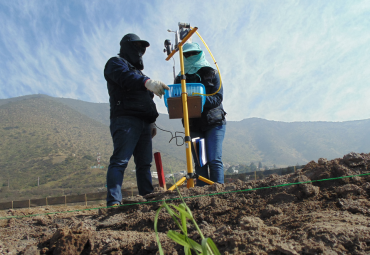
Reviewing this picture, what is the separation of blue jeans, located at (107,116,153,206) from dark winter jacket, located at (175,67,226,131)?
0.62 meters

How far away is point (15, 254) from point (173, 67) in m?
2.25

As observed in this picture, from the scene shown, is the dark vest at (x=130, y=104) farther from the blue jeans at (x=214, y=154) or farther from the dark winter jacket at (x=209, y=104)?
the blue jeans at (x=214, y=154)

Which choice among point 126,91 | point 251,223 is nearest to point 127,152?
point 126,91

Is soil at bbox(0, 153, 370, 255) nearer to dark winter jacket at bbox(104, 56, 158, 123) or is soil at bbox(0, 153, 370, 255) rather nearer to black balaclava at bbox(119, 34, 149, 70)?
dark winter jacket at bbox(104, 56, 158, 123)

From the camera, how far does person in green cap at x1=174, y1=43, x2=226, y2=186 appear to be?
272 centimetres

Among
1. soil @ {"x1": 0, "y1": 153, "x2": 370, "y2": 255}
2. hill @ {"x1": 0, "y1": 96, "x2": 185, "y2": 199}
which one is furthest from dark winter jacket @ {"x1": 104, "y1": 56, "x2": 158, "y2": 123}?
hill @ {"x1": 0, "y1": 96, "x2": 185, "y2": 199}

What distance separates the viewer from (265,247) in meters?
0.96

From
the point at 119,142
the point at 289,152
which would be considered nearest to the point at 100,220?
the point at 119,142

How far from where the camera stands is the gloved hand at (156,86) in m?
2.31

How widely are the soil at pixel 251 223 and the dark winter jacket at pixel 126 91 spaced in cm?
95

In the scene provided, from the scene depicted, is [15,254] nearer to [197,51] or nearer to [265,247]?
[265,247]

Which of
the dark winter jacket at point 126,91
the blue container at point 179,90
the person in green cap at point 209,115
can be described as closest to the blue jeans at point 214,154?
the person in green cap at point 209,115

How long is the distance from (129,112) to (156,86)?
0.40 metres

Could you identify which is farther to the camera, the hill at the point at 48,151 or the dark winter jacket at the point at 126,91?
the hill at the point at 48,151
